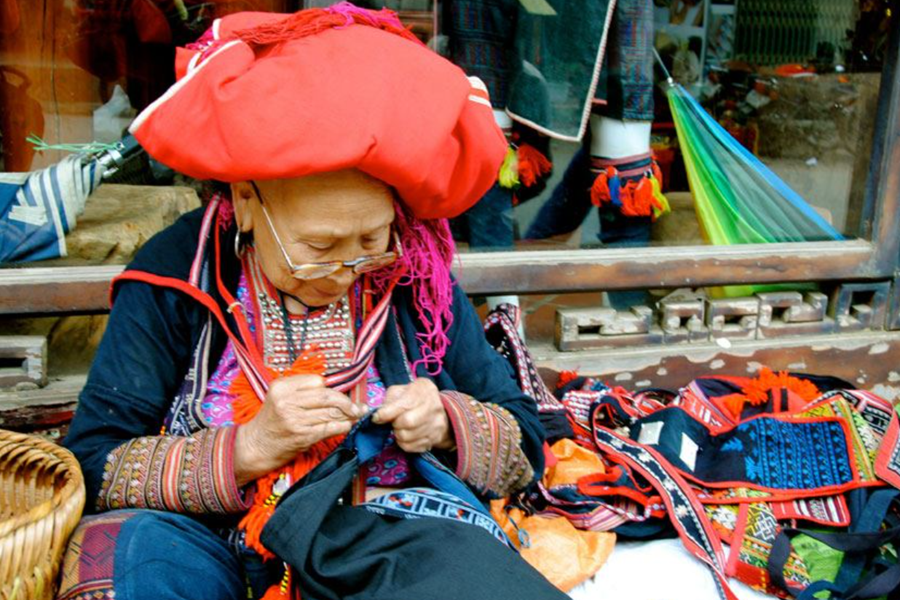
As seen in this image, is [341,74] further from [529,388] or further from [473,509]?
[529,388]

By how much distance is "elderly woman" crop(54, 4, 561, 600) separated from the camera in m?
1.64

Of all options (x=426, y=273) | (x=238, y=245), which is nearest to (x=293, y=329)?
(x=238, y=245)

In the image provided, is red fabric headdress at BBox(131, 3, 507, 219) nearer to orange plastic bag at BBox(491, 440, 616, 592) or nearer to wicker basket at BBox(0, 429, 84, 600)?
wicker basket at BBox(0, 429, 84, 600)

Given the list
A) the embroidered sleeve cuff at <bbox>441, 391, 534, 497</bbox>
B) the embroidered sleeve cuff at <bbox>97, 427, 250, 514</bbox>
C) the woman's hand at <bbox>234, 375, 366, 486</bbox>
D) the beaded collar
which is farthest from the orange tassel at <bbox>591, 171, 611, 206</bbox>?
the embroidered sleeve cuff at <bbox>97, 427, 250, 514</bbox>

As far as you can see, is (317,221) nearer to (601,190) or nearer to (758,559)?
(758,559)

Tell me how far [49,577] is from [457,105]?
1.07 metres

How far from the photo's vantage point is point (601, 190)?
3.37 metres

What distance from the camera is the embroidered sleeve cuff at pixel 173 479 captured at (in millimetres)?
1788

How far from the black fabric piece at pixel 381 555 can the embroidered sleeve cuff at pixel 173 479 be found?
0.14m

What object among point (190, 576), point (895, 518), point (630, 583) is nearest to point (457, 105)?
point (190, 576)

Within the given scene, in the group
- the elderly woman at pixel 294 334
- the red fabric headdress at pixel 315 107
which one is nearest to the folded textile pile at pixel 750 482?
→ the elderly woman at pixel 294 334

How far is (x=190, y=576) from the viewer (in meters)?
1.69

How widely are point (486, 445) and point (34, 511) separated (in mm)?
869

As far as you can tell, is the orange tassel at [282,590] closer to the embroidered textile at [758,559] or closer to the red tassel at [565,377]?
the embroidered textile at [758,559]
